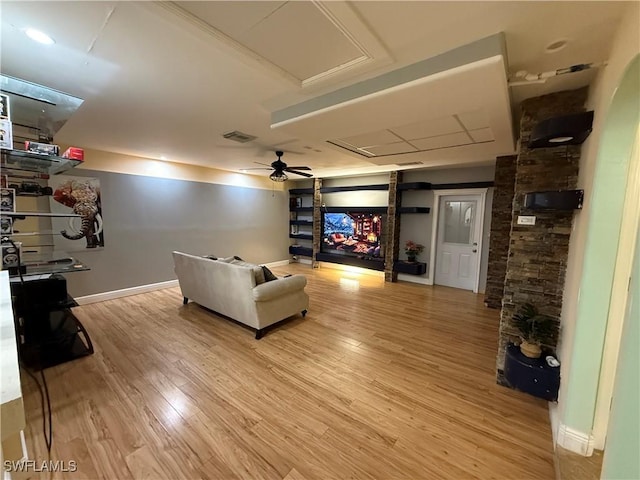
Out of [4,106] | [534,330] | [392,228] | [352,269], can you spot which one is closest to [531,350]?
[534,330]

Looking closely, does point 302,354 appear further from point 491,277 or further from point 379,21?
point 491,277

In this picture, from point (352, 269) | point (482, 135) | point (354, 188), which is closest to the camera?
point (482, 135)

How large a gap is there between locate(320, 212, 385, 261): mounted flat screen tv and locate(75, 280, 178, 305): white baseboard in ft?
12.5

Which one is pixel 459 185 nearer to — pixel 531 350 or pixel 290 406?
pixel 531 350

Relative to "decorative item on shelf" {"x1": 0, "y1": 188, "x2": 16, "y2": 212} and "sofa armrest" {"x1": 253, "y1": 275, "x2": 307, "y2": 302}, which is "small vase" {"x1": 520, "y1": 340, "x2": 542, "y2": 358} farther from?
"decorative item on shelf" {"x1": 0, "y1": 188, "x2": 16, "y2": 212}

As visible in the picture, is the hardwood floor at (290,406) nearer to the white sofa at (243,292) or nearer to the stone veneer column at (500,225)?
the white sofa at (243,292)

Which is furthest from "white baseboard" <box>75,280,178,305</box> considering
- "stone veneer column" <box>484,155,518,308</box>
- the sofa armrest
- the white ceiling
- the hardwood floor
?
"stone veneer column" <box>484,155,518,308</box>

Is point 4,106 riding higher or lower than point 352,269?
higher

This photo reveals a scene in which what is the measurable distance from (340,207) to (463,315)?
3.90 m

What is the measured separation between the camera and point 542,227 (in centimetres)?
222

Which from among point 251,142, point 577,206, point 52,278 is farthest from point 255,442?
point 251,142

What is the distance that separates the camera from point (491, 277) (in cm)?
430

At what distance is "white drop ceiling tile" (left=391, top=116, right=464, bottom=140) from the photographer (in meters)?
2.46

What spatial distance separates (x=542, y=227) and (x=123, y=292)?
234 inches
